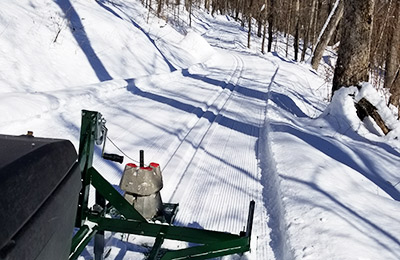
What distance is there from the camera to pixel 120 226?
8.96ft

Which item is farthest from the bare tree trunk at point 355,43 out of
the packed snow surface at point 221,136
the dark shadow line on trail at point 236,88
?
the dark shadow line on trail at point 236,88

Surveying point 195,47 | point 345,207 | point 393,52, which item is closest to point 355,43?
point 345,207

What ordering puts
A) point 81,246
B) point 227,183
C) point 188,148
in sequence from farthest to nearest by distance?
point 188,148 → point 227,183 → point 81,246

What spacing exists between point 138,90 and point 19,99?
12.7 feet

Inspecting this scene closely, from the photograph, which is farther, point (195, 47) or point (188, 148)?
point (195, 47)

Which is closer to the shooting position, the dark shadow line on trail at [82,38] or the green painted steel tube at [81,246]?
the green painted steel tube at [81,246]

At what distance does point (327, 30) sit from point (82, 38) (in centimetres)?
1151

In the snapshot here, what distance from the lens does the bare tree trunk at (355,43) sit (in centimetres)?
774

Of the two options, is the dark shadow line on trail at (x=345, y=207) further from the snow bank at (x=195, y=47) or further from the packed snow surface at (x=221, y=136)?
the snow bank at (x=195, y=47)

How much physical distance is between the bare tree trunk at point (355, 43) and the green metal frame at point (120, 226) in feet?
19.9

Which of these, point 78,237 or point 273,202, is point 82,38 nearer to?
point 273,202

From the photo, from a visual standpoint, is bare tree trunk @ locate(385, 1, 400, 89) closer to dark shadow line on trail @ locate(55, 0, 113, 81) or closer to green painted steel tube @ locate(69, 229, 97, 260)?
dark shadow line on trail @ locate(55, 0, 113, 81)

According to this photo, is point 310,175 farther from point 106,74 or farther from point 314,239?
point 106,74

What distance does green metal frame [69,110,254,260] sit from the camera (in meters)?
2.53
